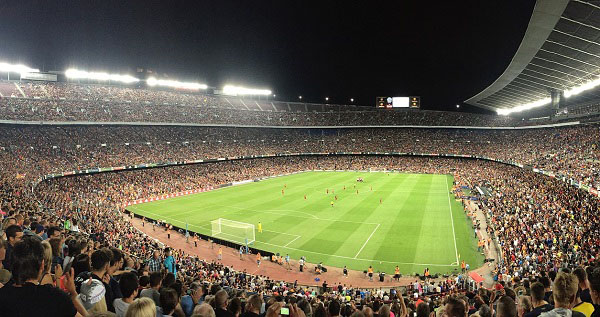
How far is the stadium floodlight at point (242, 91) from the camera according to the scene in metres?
92.6

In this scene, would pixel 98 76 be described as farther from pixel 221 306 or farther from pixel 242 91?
pixel 221 306

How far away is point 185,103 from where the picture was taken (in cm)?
7469

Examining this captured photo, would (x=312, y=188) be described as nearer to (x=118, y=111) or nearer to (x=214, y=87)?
(x=118, y=111)

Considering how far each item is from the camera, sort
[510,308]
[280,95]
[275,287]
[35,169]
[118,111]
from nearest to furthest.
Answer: [510,308] → [275,287] → [35,169] → [118,111] → [280,95]

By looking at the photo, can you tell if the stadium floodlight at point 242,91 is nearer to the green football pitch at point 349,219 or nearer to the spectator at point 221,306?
the green football pitch at point 349,219

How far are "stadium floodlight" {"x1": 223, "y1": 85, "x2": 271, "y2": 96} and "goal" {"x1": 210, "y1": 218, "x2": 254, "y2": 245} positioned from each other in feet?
212

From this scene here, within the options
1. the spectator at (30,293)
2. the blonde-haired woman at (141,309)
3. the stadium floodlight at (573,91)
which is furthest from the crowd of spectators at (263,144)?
the spectator at (30,293)

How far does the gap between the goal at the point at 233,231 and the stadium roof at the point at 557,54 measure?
26260 millimetres

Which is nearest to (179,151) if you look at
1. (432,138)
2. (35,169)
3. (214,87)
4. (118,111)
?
(118,111)

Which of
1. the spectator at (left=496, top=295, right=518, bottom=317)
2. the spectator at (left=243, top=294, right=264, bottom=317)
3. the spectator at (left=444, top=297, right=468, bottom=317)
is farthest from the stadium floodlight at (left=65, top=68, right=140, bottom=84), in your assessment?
the spectator at (left=496, top=295, right=518, bottom=317)

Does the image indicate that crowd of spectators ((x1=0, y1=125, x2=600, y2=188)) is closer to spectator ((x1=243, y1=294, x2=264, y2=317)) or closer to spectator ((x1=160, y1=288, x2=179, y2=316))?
spectator ((x1=243, y1=294, x2=264, y2=317))

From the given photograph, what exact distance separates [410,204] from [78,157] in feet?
145

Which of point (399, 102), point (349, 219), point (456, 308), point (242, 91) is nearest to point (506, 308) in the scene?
point (456, 308)

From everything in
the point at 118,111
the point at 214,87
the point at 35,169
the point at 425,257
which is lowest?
the point at 425,257
